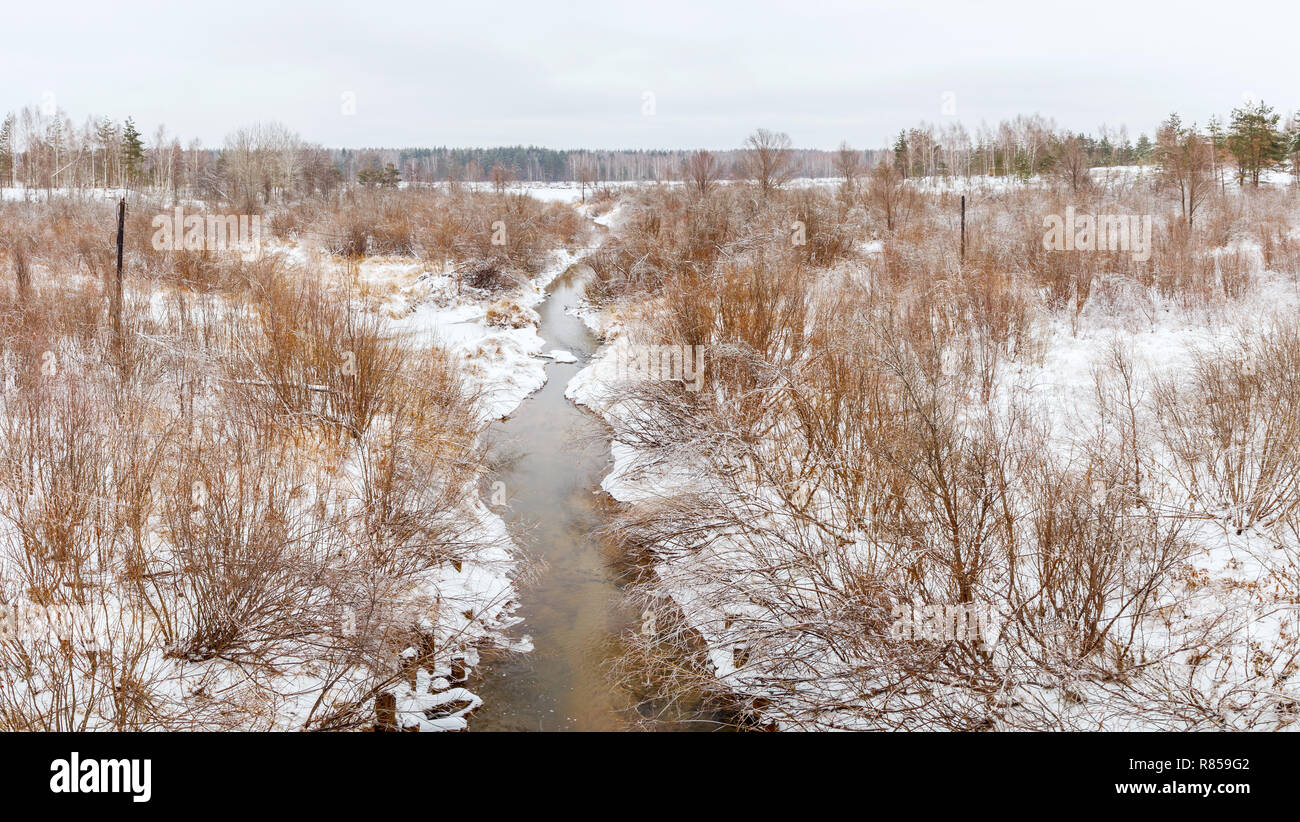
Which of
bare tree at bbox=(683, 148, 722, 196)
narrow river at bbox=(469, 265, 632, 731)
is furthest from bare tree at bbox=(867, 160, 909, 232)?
narrow river at bbox=(469, 265, 632, 731)

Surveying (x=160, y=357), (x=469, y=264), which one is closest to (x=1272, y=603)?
(x=160, y=357)

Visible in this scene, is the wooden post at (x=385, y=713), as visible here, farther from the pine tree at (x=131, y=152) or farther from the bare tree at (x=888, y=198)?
the pine tree at (x=131, y=152)

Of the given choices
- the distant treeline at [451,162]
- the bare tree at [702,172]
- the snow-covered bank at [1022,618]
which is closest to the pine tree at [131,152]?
the distant treeline at [451,162]

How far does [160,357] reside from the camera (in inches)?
333

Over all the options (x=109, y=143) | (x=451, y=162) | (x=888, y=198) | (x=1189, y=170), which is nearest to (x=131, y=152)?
(x=109, y=143)

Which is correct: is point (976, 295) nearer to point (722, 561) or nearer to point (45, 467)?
point (722, 561)

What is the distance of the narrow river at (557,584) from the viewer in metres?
5.98

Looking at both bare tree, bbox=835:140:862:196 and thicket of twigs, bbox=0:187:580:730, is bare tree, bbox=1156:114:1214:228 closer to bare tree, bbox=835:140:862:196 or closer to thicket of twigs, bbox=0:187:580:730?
bare tree, bbox=835:140:862:196

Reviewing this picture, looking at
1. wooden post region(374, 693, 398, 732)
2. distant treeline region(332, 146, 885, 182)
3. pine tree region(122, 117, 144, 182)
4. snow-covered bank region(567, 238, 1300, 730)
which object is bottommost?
wooden post region(374, 693, 398, 732)

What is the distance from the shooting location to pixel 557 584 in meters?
8.05

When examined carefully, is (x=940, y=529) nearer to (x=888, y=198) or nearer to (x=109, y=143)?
(x=888, y=198)

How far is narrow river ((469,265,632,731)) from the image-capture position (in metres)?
5.98

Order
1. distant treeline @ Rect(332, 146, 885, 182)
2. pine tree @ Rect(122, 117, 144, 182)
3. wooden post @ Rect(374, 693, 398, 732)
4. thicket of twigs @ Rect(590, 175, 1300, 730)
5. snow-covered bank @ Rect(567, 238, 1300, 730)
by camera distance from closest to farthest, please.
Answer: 1. snow-covered bank @ Rect(567, 238, 1300, 730)
2. thicket of twigs @ Rect(590, 175, 1300, 730)
3. wooden post @ Rect(374, 693, 398, 732)
4. pine tree @ Rect(122, 117, 144, 182)
5. distant treeline @ Rect(332, 146, 885, 182)

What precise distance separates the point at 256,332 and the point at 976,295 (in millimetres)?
11712
